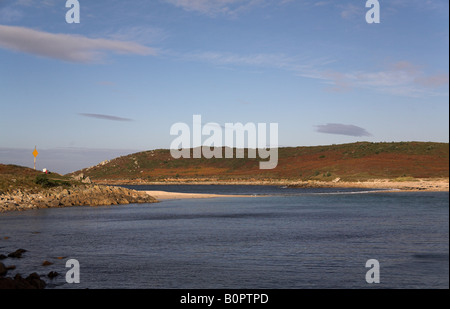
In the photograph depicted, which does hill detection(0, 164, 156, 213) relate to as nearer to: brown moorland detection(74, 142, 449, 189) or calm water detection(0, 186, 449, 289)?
calm water detection(0, 186, 449, 289)

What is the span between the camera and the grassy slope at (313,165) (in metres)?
101

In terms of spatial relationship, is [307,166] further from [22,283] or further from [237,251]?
[22,283]

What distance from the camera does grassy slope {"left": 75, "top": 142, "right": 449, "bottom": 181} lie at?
3974 inches

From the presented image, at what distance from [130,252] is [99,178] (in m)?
154

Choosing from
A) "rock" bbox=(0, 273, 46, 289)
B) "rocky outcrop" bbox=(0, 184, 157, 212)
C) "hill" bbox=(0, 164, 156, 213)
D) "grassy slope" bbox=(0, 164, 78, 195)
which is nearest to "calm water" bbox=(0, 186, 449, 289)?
"rock" bbox=(0, 273, 46, 289)

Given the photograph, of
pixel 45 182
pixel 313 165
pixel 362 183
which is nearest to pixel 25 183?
pixel 45 182

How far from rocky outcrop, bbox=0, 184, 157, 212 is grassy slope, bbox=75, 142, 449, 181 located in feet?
168

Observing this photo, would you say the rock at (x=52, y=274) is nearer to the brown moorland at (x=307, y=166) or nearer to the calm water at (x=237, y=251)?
the calm water at (x=237, y=251)

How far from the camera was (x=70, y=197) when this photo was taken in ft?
181

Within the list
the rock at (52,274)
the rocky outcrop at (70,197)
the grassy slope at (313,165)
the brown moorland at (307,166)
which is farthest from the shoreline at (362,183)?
the rock at (52,274)
